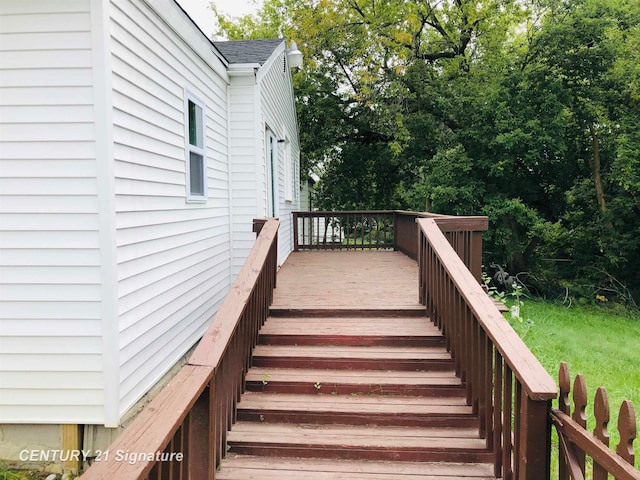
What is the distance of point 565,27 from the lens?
1190 centimetres

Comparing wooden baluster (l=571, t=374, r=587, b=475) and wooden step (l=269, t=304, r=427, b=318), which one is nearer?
wooden baluster (l=571, t=374, r=587, b=475)

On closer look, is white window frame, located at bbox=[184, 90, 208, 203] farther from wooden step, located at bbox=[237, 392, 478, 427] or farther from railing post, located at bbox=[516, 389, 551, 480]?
railing post, located at bbox=[516, 389, 551, 480]

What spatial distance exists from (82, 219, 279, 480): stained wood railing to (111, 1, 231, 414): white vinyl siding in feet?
2.77

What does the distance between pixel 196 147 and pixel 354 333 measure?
285 centimetres

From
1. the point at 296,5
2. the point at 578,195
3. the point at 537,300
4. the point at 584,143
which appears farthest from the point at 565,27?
the point at 296,5

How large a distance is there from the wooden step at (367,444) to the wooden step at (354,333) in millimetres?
975

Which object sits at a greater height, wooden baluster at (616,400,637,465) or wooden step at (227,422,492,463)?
wooden baluster at (616,400,637,465)

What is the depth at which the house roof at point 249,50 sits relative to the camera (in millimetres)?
6992

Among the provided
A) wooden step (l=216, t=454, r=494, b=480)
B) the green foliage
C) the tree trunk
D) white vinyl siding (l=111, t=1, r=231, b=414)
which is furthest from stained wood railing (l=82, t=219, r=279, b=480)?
the tree trunk

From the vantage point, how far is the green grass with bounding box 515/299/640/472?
471 centimetres

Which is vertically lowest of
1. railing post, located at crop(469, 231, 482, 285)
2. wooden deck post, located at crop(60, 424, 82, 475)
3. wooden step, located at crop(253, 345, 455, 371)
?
wooden deck post, located at crop(60, 424, 82, 475)

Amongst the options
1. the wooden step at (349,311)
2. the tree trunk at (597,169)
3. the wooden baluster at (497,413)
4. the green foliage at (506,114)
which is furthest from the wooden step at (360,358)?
the tree trunk at (597,169)

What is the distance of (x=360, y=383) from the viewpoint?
11.8 ft

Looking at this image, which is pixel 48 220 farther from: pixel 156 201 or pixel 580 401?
pixel 580 401
